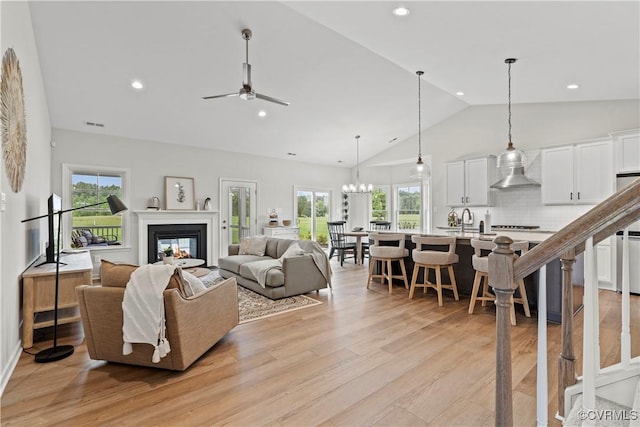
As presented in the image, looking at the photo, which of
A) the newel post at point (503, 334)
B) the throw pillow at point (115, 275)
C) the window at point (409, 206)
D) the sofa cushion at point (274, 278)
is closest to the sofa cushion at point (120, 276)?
the throw pillow at point (115, 275)

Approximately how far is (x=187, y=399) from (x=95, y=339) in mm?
1021

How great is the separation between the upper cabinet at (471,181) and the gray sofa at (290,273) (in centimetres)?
363

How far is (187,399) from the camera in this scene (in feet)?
7.01

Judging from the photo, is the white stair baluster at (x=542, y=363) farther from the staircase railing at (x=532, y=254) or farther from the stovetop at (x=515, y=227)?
the stovetop at (x=515, y=227)

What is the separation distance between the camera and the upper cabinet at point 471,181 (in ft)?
21.3

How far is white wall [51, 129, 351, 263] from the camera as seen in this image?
19.0 feet

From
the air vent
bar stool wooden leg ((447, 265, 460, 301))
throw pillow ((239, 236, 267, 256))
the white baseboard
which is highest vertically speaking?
the air vent

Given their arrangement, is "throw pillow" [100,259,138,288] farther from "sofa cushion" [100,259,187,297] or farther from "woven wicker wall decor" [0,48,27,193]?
"woven wicker wall decor" [0,48,27,193]

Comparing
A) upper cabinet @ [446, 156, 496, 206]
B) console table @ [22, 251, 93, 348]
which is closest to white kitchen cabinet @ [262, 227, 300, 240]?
upper cabinet @ [446, 156, 496, 206]

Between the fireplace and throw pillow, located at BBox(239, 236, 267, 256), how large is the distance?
1.29 m

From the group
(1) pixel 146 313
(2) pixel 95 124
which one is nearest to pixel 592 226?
(1) pixel 146 313

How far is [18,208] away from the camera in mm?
2807

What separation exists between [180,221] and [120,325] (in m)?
4.41

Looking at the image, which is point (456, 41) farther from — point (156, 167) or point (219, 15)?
point (156, 167)
